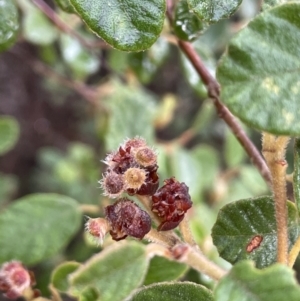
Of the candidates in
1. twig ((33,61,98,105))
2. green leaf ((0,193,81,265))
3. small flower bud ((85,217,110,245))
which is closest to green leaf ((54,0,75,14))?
small flower bud ((85,217,110,245))

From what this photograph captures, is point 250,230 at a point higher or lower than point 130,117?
higher

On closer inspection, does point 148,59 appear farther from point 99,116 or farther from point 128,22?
point 128,22

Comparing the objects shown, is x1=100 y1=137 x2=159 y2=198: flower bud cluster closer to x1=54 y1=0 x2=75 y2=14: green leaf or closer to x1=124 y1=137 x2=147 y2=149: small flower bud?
x1=124 y1=137 x2=147 y2=149: small flower bud

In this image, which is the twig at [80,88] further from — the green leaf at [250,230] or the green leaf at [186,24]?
the green leaf at [250,230]

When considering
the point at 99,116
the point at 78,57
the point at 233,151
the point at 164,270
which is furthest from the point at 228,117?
the point at 99,116

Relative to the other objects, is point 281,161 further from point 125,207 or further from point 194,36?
point 194,36

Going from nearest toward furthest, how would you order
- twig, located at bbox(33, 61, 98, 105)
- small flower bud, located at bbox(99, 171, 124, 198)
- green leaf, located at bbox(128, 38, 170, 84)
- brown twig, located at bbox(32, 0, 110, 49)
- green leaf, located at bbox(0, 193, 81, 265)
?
small flower bud, located at bbox(99, 171, 124, 198) < green leaf, located at bbox(0, 193, 81, 265) < brown twig, located at bbox(32, 0, 110, 49) < green leaf, located at bbox(128, 38, 170, 84) < twig, located at bbox(33, 61, 98, 105)

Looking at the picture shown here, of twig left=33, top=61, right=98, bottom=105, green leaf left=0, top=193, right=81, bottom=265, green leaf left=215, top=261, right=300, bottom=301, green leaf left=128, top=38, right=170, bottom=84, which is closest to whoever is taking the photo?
green leaf left=215, top=261, right=300, bottom=301
